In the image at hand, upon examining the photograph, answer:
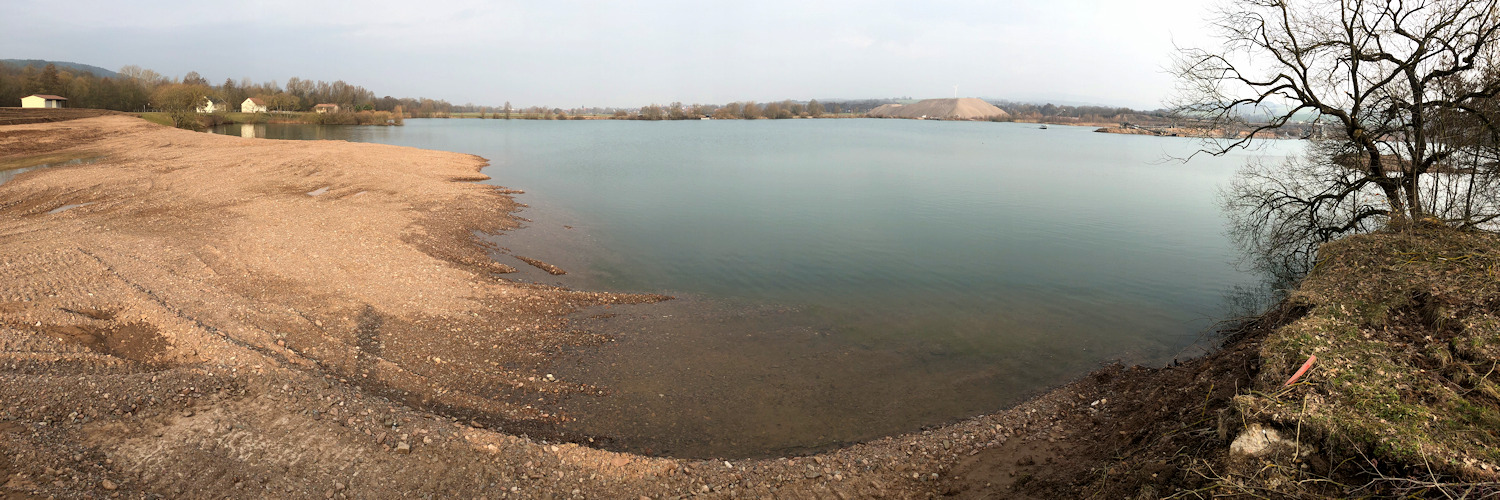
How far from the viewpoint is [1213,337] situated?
426 inches

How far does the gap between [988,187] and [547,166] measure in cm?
2249

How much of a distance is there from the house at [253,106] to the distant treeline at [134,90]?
832 mm

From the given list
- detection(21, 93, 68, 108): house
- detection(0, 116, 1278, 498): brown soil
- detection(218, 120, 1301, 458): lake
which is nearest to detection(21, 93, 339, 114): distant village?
detection(21, 93, 68, 108): house

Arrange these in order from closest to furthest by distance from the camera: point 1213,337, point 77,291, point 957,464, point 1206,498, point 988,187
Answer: point 1206,498 < point 957,464 < point 77,291 < point 1213,337 < point 988,187

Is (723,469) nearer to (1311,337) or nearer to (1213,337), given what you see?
(1311,337)

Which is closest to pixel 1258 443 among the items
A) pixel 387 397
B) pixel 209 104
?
pixel 387 397

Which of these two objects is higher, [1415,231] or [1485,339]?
[1415,231]

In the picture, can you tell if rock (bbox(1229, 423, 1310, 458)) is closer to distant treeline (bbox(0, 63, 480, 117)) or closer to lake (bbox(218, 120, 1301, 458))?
lake (bbox(218, 120, 1301, 458))

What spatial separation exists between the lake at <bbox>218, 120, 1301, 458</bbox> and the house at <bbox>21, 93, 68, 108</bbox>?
2416 inches

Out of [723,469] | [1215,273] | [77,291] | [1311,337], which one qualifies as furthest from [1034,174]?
[77,291]

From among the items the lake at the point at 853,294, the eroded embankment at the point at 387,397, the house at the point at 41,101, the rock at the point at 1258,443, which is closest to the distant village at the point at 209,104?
the house at the point at 41,101

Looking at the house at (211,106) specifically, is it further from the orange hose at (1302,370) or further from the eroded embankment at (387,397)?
the orange hose at (1302,370)

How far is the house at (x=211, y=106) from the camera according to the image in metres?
70.8

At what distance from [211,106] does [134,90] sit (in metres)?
6.33
